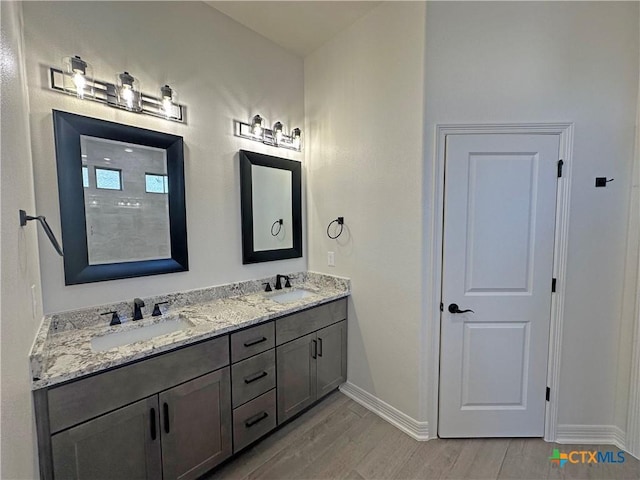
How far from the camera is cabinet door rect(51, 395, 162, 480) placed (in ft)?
3.85

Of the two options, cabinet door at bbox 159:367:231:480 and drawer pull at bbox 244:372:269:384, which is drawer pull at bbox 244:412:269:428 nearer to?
cabinet door at bbox 159:367:231:480

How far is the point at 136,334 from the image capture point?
5.46ft

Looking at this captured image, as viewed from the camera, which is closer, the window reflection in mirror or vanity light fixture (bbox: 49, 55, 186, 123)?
vanity light fixture (bbox: 49, 55, 186, 123)

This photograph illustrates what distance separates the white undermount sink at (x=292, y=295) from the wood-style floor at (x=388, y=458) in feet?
3.02

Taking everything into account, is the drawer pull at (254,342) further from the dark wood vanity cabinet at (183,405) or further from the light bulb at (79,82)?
the light bulb at (79,82)

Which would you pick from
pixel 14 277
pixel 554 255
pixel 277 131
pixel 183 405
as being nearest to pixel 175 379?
pixel 183 405

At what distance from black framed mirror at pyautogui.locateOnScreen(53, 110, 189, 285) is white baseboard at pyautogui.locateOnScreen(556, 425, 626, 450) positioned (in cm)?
281

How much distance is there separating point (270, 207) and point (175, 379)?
148 centimetres

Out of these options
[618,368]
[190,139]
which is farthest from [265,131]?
[618,368]

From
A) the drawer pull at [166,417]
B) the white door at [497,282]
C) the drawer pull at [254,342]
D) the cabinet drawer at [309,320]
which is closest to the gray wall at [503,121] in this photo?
the white door at [497,282]

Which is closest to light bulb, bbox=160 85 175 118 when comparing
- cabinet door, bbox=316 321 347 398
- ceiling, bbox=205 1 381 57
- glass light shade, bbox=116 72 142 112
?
glass light shade, bbox=116 72 142 112

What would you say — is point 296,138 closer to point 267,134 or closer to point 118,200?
point 267,134

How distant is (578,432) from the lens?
1.91 m

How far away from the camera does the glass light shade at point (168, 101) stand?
5.94 feet
